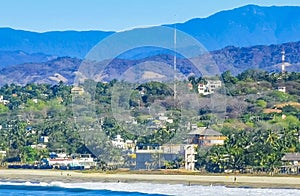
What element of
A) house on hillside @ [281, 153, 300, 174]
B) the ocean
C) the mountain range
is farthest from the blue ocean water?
the mountain range

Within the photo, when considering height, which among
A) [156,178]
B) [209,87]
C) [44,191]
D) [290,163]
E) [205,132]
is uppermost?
[209,87]

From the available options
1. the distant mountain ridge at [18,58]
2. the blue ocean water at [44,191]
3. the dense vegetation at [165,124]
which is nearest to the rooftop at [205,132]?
the dense vegetation at [165,124]

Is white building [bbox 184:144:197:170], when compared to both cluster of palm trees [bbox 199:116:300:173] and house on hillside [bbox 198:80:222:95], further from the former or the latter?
house on hillside [bbox 198:80:222:95]

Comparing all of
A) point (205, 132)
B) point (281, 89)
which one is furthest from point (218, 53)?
point (205, 132)

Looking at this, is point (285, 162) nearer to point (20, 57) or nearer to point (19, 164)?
point (19, 164)

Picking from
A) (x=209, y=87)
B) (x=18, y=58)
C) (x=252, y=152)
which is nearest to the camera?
(x=252, y=152)

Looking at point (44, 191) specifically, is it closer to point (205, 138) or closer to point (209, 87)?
point (205, 138)

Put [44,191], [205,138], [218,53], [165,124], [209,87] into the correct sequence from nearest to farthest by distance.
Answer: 1. [44,191]
2. [205,138]
3. [165,124]
4. [209,87]
5. [218,53]
